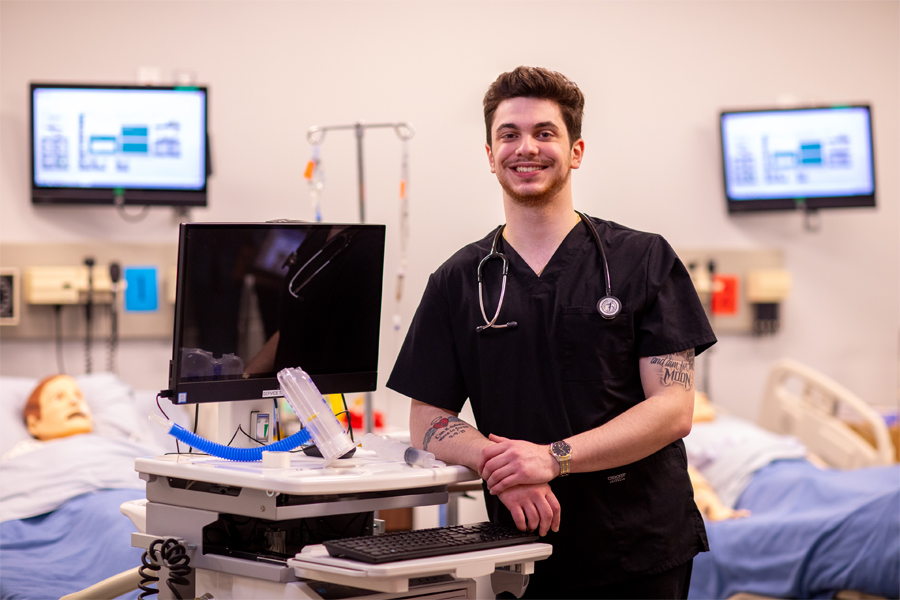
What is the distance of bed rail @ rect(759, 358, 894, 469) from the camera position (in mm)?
3242

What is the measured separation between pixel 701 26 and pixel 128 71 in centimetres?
251

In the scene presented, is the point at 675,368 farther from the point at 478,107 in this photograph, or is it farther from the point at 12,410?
the point at 12,410

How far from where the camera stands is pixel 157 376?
132 inches

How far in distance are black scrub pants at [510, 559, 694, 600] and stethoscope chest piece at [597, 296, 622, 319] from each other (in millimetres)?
477

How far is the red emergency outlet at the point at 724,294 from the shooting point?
12.3 ft

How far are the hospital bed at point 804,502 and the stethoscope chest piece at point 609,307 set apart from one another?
1361 millimetres

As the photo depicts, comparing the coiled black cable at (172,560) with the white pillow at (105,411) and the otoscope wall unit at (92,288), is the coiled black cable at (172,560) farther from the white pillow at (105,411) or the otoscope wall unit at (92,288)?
the otoscope wall unit at (92,288)

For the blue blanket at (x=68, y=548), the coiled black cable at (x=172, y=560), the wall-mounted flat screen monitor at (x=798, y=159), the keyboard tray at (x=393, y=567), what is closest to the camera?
the keyboard tray at (x=393, y=567)

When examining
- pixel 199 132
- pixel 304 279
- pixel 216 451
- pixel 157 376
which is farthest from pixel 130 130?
pixel 216 451

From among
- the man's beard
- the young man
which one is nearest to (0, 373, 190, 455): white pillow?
the young man

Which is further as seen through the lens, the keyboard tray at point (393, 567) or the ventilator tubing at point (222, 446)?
the ventilator tubing at point (222, 446)

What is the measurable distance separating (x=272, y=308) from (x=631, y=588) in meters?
0.85

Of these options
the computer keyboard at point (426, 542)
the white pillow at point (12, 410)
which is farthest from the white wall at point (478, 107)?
the computer keyboard at point (426, 542)

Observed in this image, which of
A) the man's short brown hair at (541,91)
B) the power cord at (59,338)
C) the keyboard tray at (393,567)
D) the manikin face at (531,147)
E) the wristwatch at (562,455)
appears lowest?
the keyboard tray at (393,567)
